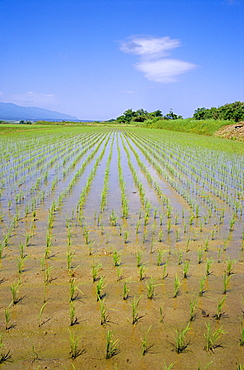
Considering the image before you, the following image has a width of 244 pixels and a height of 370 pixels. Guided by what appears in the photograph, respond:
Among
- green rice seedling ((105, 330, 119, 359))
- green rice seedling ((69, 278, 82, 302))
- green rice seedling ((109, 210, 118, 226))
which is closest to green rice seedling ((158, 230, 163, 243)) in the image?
green rice seedling ((109, 210, 118, 226))

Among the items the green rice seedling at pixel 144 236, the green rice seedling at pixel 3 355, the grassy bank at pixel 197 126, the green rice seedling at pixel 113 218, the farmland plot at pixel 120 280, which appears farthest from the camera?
→ the grassy bank at pixel 197 126

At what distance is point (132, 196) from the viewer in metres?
6.68

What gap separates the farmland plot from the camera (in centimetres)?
216

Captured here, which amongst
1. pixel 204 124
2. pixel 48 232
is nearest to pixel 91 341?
pixel 48 232

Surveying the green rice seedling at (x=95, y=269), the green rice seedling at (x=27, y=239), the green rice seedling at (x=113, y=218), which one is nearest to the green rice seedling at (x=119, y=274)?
the green rice seedling at (x=95, y=269)

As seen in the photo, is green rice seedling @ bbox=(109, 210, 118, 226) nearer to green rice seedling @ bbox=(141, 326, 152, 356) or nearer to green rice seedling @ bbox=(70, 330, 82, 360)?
green rice seedling @ bbox=(141, 326, 152, 356)

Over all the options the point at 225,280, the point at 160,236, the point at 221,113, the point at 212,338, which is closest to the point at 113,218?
the point at 160,236

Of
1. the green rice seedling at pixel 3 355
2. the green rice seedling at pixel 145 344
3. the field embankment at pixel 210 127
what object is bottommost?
the green rice seedling at pixel 3 355

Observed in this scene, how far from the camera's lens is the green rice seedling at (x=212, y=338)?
2.21 m

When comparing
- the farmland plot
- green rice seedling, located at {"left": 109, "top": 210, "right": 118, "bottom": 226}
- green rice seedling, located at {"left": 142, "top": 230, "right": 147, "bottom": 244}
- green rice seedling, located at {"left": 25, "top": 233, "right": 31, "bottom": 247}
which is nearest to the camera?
the farmland plot

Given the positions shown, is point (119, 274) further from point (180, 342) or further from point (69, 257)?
point (180, 342)

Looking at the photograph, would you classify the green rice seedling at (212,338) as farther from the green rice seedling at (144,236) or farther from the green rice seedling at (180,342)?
the green rice seedling at (144,236)

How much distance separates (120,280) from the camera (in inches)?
123

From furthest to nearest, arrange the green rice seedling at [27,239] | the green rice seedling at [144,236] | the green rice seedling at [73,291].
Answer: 1. the green rice seedling at [144,236]
2. the green rice seedling at [27,239]
3. the green rice seedling at [73,291]
